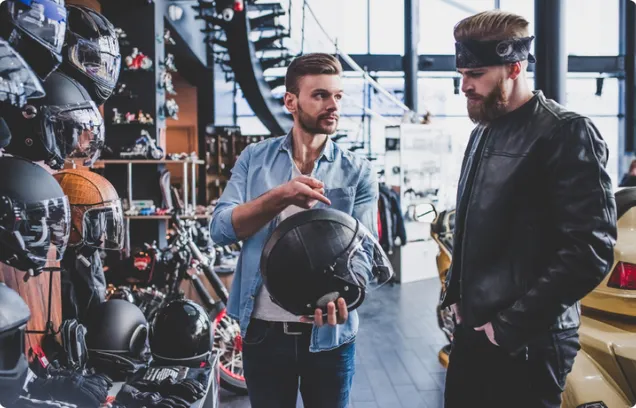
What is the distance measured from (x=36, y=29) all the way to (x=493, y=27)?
121 cm

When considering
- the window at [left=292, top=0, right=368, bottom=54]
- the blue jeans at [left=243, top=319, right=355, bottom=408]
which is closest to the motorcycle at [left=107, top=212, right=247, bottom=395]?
the blue jeans at [left=243, top=319, right=355, bottom=408]

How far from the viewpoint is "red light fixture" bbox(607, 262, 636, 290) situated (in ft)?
7.14

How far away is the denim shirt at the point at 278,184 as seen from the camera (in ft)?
5.41

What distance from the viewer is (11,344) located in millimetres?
1457

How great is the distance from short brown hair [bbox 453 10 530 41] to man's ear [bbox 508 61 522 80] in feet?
0.24

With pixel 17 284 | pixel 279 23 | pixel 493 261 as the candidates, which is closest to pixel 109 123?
pixel 279 23

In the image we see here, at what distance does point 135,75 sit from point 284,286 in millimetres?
5785

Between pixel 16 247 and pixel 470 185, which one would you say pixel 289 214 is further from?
pixel 16 247

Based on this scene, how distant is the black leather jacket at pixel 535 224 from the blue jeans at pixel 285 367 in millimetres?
432

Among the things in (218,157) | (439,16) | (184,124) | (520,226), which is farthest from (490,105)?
(439,16)

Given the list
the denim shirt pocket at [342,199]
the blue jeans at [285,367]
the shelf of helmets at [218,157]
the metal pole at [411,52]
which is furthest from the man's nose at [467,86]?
the metal pole at [411,52]

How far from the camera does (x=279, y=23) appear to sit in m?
8.87

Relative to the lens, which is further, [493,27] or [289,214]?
[289,214]

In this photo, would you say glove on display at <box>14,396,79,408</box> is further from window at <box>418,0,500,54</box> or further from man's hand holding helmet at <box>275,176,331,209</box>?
window at <box>418,0,500,54</box>
